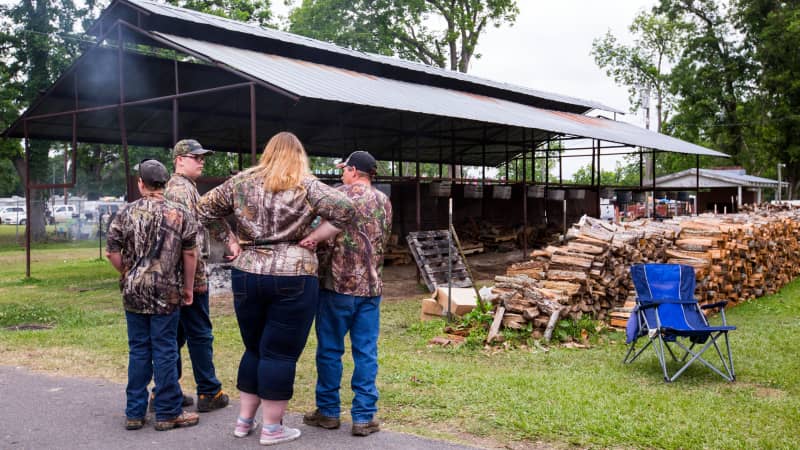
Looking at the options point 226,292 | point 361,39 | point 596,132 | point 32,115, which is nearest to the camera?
point 226,292

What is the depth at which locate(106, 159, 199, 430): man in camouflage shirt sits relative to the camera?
466 centimetres

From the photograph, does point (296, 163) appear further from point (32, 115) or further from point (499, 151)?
point (499, 151)

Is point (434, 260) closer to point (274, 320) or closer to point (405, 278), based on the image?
point (405, 278)

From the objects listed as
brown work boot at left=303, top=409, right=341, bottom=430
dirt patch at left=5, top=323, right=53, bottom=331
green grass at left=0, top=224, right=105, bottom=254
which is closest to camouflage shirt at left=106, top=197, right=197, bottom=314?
brown work boot at left=303, top=409, right=341, bottom=430

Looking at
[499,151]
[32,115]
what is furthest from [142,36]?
Result: [499,151]

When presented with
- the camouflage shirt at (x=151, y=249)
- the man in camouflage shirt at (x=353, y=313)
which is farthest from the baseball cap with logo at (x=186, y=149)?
the man in camouflage shirt at (x=353, y=313)

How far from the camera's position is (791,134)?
4050 centimetres

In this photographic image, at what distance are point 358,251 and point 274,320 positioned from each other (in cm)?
78

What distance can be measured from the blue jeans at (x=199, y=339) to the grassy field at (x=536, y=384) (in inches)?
26.2

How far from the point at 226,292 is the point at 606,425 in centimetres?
837

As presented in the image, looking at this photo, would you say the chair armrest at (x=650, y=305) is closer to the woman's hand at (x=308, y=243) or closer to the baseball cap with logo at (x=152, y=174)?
the woman's hand at (x=308, y=243)

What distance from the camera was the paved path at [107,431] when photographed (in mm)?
4379

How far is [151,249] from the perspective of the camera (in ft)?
15.3

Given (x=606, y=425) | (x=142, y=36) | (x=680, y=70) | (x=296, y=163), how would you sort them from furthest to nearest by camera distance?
(x=680, y=70) → (x=142, y=36) → (x=606, y=425) → (x=296, y=163)
